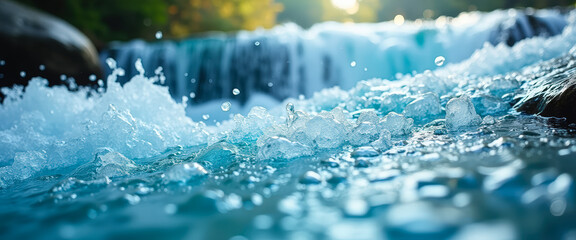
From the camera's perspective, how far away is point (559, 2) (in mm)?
22922

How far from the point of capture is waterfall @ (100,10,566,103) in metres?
7.27

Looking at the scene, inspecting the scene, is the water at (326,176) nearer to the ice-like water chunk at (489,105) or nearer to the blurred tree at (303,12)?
the ice-like water chunk at (489,105)

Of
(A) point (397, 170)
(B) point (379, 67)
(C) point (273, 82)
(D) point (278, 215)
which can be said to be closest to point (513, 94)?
(A) point (397, 170)

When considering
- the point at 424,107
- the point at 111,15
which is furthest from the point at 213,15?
the point at 424,107

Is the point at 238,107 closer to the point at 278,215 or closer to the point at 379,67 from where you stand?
the point at 379,67

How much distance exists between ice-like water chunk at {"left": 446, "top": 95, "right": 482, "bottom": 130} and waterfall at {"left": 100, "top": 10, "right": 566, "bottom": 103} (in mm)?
4732

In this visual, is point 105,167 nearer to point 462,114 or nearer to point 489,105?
point 462,114

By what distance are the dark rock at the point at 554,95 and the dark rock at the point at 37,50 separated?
681 cm

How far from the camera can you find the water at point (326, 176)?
1165mm

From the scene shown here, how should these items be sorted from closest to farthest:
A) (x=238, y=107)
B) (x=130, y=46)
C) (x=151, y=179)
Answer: (x=151, y=179), (x=238, y=107), (x=130, y=46)

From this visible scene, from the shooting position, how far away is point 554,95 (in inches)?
97.8

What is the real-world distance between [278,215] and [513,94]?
2.47 metres

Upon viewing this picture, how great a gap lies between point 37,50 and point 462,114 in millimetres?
6654

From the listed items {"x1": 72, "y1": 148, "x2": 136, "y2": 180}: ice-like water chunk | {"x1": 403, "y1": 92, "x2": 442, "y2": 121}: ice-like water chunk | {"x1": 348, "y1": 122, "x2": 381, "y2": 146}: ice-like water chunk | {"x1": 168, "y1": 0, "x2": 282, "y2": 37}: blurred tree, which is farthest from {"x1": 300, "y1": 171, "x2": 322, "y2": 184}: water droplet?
{"x1": 168, "y1": 0, "x2": 282, "y2": 37}: blurred tree
